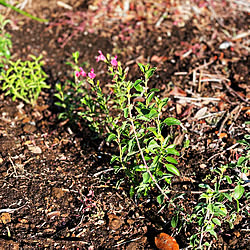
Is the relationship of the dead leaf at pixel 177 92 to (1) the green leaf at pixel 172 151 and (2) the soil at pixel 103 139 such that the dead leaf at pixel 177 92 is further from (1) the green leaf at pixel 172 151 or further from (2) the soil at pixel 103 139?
(1) the green leaf at pixel 172 151

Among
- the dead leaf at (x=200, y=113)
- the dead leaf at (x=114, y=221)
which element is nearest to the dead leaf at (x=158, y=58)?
the dead leaf at (x=200, y=113)

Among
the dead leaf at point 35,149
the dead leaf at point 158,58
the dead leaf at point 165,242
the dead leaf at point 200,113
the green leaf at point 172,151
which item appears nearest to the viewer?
the green leaf at point 172,151

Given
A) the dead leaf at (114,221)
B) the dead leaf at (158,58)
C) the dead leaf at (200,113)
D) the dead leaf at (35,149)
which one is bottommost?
the dead leaf at (114,221)

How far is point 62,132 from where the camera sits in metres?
3.39

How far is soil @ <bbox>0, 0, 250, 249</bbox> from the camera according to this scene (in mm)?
2562

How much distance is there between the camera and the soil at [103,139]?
2.56 metres

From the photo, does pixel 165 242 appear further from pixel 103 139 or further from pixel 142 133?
pixel 103 139

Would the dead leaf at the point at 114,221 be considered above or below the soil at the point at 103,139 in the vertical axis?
below

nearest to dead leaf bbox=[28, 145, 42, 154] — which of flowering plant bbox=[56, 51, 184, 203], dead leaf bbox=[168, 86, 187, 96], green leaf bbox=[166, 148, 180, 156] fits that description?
flowering plant bbox=[56, 51, 184, 203]

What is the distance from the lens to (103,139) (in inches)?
126

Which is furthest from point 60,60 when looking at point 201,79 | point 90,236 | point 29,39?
point 90,236

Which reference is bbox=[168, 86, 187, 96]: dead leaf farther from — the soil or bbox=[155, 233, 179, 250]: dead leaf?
bbox=[155, 233, 179, 250]: dead leaf

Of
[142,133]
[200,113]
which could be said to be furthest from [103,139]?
[200,113]

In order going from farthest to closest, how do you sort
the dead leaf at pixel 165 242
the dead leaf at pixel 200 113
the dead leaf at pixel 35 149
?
1. the dead leaf at pixel 200 113
2. the dead leaf at pixel 35 149
3. the dead leaf at pixel 165 242
